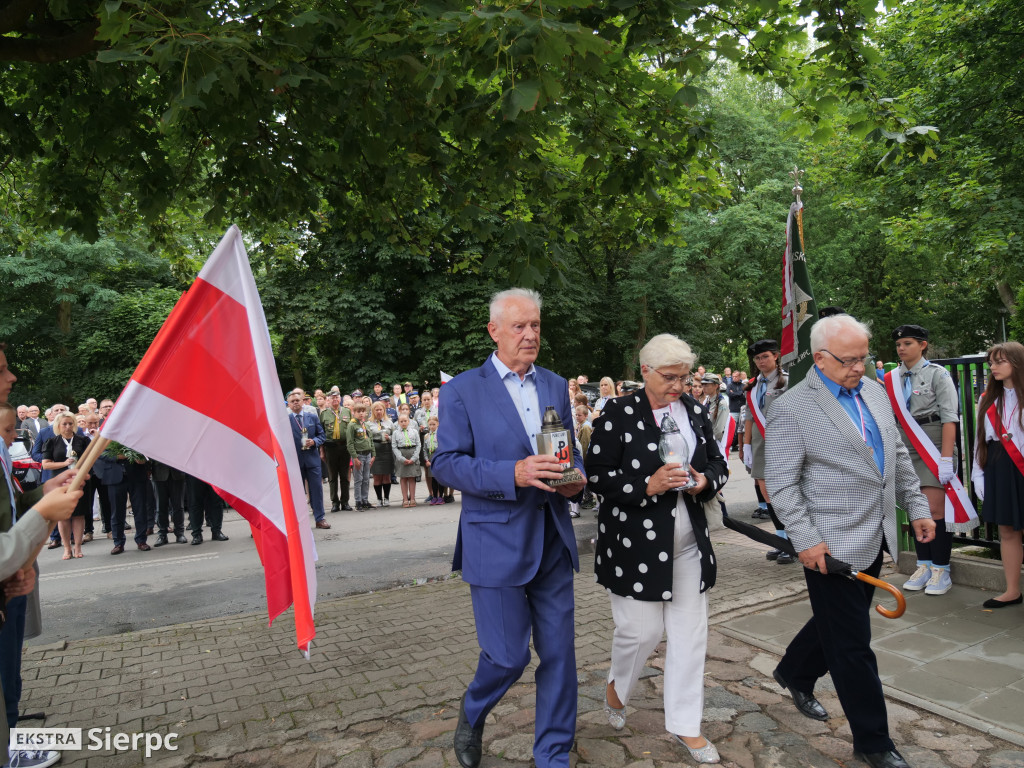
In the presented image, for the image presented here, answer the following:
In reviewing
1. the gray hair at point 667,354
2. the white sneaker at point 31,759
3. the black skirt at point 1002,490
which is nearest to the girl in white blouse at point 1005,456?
the black skirt at point 1002,490

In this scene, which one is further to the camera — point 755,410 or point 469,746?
point 755,410

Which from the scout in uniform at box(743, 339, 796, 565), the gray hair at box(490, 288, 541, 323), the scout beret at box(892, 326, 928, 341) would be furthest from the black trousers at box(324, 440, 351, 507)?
the gray hair at box(490, 288, 541, 323)

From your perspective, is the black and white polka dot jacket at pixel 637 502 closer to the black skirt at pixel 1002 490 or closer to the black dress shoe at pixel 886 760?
the black dress shoe at pixel 886 760

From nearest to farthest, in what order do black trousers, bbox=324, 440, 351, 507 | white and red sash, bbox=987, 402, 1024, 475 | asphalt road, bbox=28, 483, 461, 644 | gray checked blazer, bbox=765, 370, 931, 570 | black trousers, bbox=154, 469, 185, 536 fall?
gray checked blazer, bbox=765, 370, 931, 570
white and red sash, bbox=987, 402, 1024, 475
asphalt road, bbox=28, 483, 461, 644
black trousers, bbox=154, 469, 185, 536
black trousers, bbox=324, 440, 351, 507

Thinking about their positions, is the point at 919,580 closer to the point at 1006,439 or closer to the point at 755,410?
the point at 1006,439

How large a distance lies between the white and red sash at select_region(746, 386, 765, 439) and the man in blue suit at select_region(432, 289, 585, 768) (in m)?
4.64

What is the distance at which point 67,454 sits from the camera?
10477 mm

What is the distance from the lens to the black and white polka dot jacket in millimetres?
3688

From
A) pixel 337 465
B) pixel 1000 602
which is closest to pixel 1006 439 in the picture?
pixel 1000 602

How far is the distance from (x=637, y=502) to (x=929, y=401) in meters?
3.74

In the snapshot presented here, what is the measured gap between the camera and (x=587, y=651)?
5.17 m

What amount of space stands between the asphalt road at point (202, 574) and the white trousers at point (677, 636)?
171 inches

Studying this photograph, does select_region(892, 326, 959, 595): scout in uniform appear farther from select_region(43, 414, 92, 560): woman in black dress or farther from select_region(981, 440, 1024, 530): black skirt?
select_region(43, 414, 92, 560): woman in black dress

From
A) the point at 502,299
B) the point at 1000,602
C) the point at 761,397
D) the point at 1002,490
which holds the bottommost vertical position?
the point at 1000,602
